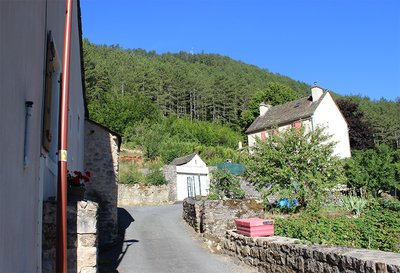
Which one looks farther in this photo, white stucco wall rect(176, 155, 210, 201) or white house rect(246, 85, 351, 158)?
white house rect(246, 85, 351, 158)

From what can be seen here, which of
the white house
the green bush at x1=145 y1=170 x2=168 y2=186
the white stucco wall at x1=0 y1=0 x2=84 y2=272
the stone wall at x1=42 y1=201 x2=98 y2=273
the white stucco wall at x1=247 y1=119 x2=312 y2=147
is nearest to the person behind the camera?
the white stucco wall at x1=0 y1=0 x2=84 y2=272

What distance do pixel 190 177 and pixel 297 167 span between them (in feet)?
56.9

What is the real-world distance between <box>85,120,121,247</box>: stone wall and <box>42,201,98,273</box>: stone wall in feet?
27.5

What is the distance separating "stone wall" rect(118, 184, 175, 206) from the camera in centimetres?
2786

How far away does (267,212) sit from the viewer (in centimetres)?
1551

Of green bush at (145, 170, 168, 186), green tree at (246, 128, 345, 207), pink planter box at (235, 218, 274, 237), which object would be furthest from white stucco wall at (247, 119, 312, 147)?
green bush at (145, 170, 168, 186)

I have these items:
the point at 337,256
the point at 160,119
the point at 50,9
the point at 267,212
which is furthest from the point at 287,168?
the point at 160,119

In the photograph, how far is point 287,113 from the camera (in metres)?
40.7

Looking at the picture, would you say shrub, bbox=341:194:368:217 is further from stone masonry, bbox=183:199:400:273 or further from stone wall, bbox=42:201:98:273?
stone wall, bbox=42:201:98:273

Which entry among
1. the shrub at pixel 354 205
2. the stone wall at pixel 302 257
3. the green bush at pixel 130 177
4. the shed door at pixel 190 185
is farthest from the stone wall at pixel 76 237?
the shed door at pixel 190 185

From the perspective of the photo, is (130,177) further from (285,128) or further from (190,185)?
(285,128)

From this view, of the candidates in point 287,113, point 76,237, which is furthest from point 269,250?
point 287,113

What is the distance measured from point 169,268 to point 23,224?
23.3ft

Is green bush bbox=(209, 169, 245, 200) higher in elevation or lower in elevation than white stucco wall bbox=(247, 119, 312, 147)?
lower
